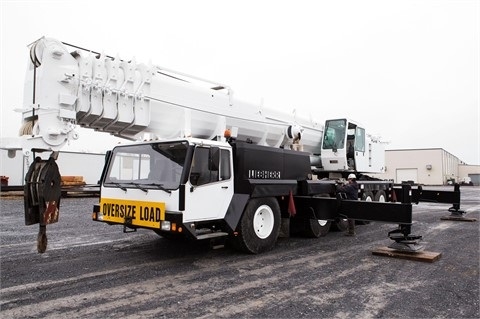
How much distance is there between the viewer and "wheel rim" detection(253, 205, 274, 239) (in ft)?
22.8

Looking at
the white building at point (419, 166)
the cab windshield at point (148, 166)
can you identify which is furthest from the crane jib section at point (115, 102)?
the white building at point (419, 166)

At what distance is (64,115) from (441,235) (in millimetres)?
9253

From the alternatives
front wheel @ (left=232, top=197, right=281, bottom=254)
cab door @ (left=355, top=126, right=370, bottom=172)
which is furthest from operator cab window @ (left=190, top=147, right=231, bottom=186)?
cab door @ (left=355, top=126, right=370, bottom=172)

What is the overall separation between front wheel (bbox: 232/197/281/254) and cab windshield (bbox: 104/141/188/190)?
5.19 ft

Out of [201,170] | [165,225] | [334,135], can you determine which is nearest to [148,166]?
[201,170]

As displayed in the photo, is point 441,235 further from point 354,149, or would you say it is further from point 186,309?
point 186,309

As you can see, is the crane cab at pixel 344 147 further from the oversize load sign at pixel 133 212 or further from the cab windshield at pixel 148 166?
the oversize load sign at pixel 133 212

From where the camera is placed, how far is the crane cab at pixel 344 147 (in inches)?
Answer: 435

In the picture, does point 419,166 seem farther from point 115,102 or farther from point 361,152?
point 115,102

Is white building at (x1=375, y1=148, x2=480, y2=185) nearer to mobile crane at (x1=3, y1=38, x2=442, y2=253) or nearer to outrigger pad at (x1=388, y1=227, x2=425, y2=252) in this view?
outrigger pad at (x1=388, y1=227, x2=425, y2=252)

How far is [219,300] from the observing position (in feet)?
14.6

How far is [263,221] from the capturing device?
7.20 m

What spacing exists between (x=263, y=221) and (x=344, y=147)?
4929mm

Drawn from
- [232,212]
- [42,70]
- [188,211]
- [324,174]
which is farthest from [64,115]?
[324,174]
